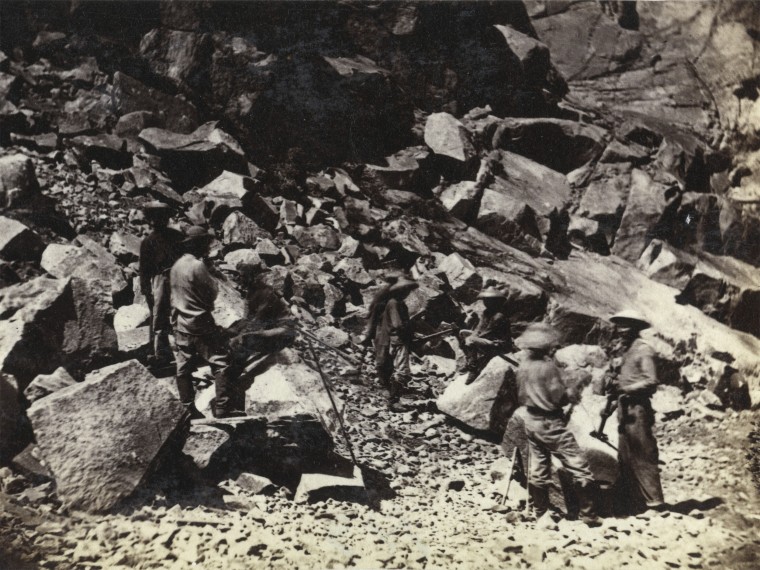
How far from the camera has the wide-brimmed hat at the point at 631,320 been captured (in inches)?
140

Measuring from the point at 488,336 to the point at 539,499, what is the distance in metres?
1.21

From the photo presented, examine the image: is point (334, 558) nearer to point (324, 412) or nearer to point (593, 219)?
point (324, 412)

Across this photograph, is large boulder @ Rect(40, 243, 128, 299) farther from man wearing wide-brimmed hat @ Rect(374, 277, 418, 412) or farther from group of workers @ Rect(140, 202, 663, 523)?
man wearing wide-brimmed hat @ Rect(374, 277, 418, 412)

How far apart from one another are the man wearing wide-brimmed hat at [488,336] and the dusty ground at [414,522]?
0.47 meters

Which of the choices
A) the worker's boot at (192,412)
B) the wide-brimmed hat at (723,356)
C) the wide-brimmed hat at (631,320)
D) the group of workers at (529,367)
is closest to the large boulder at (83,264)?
the group of workers at (529,367)

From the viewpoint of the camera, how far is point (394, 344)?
3.86m

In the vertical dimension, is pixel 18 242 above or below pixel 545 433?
above

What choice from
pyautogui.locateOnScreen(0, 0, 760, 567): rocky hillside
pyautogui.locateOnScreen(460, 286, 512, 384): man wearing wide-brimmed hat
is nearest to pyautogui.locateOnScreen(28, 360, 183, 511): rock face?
pyautogui.locateOnScreen(0, 0, 760, 567): rocky hillside

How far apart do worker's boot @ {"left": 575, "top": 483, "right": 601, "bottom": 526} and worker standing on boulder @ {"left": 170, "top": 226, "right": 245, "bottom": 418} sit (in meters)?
2.39

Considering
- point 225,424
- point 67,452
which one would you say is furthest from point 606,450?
point 67,452

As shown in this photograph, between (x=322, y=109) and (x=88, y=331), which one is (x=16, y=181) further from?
(x=322, y=109)

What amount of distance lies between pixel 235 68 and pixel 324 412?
3.54 metres

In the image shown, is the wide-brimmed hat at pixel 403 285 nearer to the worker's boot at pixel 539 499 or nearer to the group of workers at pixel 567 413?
the group of workers at pixel 567 413

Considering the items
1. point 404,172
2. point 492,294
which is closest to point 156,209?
point 404,172
